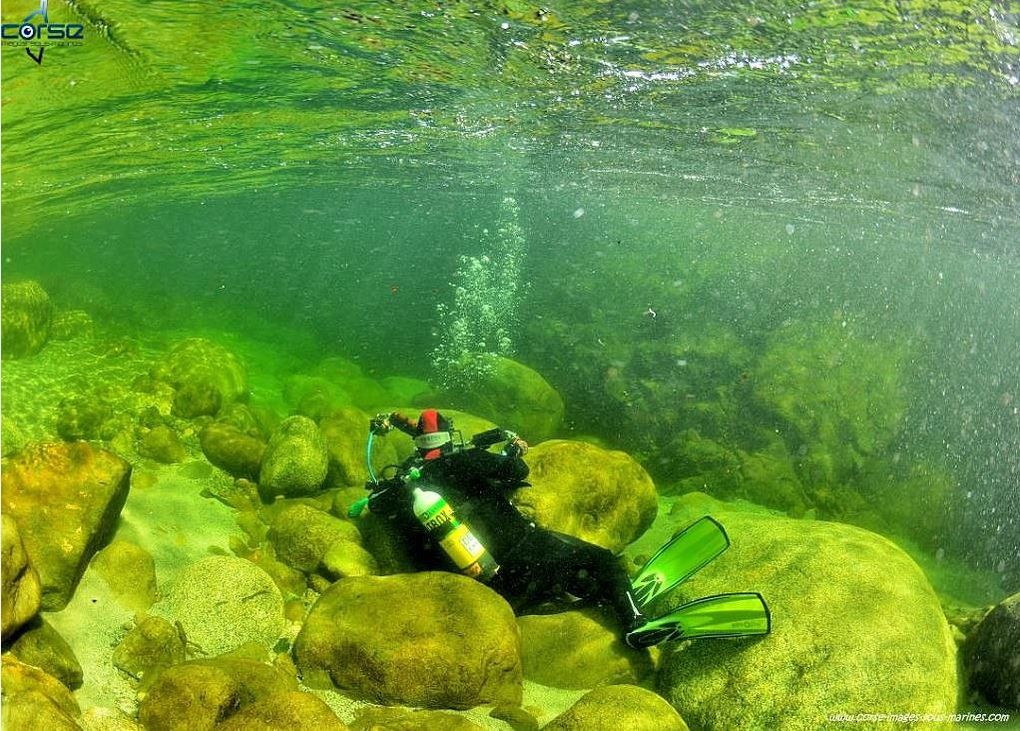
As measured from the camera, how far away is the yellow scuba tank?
19.1 feet

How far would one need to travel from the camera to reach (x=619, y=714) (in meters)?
4.62

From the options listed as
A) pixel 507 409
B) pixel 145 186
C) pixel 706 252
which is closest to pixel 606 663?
pixel 507 409

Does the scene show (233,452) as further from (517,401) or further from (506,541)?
(517,401)

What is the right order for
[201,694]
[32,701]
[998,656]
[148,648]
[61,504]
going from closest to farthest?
[32,701]
[201,694]
[148,648]
[61,504]
[998,656]

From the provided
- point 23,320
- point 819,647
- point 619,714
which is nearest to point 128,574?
point 619,714

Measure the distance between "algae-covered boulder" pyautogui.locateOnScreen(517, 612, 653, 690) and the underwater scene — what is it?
39 millimetres

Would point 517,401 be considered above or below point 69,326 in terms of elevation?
below

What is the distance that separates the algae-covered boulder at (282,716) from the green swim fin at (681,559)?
136 inches

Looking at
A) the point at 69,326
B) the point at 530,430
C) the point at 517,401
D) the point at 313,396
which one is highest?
the point at 69,326

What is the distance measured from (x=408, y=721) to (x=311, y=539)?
282 cm

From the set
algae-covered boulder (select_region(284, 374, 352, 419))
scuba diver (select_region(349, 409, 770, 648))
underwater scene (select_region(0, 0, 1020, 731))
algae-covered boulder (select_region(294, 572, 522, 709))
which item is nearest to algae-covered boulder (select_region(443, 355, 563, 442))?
underwater scene (select_region(0, 0, 1020, 731))

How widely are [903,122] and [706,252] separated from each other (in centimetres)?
5386

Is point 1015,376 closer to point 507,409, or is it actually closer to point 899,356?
point 899,356

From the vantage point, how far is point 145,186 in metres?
27.1
